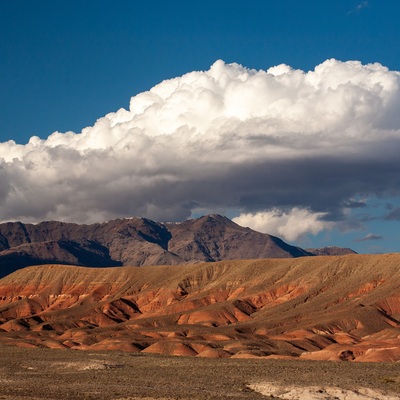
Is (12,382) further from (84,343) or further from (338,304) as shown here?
(338,304)

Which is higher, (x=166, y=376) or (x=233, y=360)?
(x=233, y=360)

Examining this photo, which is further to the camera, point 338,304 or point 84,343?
point 338,304

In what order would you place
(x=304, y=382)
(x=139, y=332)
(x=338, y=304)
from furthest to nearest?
(x=338, y=304) → (x=139, y=332) → (x=304, y=382)

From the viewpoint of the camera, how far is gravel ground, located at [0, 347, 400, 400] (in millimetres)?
70375

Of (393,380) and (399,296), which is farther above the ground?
(399,296)

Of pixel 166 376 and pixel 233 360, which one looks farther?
pixel 233 360

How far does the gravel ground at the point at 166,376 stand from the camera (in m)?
70.4

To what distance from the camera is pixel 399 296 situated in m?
192

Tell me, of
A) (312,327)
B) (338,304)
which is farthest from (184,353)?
(338,304)

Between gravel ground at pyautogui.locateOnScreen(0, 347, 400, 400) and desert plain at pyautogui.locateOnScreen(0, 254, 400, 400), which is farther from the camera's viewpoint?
desert plain at pyautogui.locateOnScreen(0, 254, 400, 400)

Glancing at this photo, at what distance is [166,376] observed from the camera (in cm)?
8781

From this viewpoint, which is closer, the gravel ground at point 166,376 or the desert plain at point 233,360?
the gravel ground at point 166,376

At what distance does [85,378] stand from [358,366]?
34.6 metres

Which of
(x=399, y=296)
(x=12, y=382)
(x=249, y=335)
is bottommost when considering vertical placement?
(x=12, y=382)
